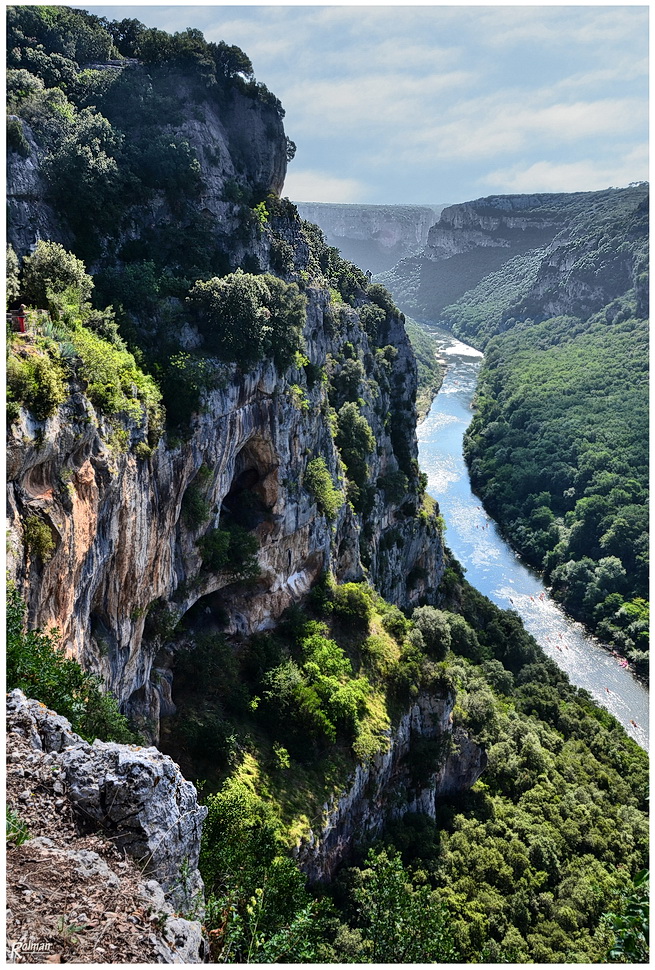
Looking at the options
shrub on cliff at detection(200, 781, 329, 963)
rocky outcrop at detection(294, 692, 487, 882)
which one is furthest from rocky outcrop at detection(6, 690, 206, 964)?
rocky outcrop at detection(294, 692, 487, 882)

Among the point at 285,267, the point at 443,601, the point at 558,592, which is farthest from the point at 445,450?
the point at 285,267

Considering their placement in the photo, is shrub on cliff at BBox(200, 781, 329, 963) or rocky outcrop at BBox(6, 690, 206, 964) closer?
rocky outcrop at BBox(6, 690, 206, 964)

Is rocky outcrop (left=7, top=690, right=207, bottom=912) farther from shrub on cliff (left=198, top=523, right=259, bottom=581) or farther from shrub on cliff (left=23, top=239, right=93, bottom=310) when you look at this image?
shrub on cliff (left=198, top=523, right=259, bottom=581)

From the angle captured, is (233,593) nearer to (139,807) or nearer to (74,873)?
(139,807)

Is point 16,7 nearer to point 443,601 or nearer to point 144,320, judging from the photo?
point 144,320

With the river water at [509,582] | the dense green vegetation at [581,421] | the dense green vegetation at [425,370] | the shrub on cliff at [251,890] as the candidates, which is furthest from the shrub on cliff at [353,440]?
the dense green vegetation at [425,370]
